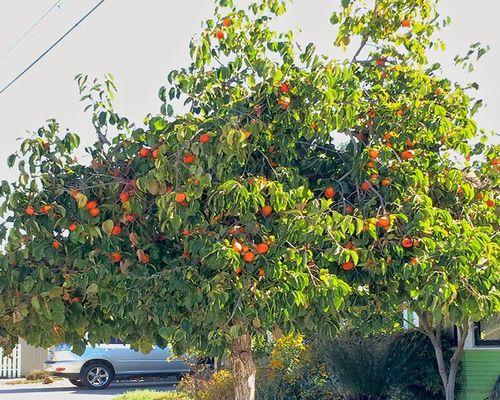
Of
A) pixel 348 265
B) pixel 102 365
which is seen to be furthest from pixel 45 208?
pixel 102 365

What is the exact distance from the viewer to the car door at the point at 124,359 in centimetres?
2008

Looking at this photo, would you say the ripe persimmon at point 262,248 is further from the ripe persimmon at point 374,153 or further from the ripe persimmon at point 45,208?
the ripe persimmon at point 45,208

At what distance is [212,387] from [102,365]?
874 centimetres

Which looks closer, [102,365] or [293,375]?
[293,375]

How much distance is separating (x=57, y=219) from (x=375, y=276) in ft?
6.93

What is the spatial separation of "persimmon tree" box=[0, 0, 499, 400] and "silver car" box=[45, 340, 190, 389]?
14091 millimetres

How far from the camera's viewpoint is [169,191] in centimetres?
526

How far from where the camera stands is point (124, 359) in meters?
20.2

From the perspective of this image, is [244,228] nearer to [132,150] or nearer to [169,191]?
[169,191]

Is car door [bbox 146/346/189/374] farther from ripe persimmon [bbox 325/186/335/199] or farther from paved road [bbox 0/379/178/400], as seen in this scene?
ripe persimmon [bbox 325/186/335/199]

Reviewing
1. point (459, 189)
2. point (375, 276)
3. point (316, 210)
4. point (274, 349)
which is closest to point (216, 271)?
point (316, 210)

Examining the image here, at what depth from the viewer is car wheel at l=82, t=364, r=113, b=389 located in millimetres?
19906

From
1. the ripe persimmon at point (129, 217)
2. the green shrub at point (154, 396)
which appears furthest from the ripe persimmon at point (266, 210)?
the green shrub at point (154, 396)

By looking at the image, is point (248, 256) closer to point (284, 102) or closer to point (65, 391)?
point (284, 102)
